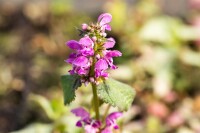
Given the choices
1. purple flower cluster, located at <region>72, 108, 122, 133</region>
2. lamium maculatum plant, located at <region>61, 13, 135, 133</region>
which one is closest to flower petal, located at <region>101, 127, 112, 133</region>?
purple flower cluster, located at <region>72, 108, 122, 133</region>

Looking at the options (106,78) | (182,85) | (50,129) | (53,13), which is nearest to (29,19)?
(53,13)

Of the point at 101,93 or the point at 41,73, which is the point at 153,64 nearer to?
the point at 41,73

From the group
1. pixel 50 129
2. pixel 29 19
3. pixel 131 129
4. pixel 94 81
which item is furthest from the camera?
pixel 29 19

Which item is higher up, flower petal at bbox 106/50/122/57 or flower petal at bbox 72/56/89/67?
flower petal at bbox 106/50/122/57

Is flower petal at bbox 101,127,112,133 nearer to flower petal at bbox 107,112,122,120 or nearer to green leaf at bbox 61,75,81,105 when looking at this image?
flower petal at bbox 107,112,122,120

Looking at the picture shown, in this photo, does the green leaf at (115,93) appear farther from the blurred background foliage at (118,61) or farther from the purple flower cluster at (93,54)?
the blurred background foliage at (118,61)

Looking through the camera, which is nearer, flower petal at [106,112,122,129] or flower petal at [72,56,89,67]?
flower petal at [72,56,89,67]

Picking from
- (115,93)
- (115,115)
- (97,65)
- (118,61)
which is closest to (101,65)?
(97,65)
